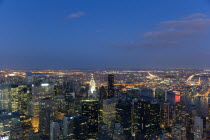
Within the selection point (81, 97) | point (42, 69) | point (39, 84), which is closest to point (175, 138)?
point (81, 97)

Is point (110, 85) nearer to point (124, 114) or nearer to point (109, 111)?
point (109, 111)

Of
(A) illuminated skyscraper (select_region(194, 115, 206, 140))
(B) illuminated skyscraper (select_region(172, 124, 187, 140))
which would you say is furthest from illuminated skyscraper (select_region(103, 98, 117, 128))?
(A) illuminated skyscraper (select_region(194, 115, 206, 140))

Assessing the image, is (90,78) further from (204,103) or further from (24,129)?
(204,103)

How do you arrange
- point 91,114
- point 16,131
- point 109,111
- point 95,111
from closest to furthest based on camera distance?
point 16,131
point 91,114
point 95,111
point 109,111

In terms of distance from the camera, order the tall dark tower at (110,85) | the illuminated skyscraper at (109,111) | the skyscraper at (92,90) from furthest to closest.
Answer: the tall dark tower at (110,85), the skyscraper at (92,90), the illuminated skyscraper at (109,111)

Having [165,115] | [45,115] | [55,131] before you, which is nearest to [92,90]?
[45,115]

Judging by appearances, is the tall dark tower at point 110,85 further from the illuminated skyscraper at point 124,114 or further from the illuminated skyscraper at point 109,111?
the illuminated skyscraper at point 124,114

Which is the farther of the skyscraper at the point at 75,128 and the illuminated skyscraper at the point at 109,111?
the illuminated skyscraper at the point at 109,111

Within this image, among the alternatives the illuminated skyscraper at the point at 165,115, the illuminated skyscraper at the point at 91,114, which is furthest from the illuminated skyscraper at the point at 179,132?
the illuminated skyscraper at the point at 91,114

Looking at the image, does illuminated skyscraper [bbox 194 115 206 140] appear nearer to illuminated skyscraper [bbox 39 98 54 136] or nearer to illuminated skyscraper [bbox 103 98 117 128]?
illuminated skyscraper [bbox 103 98 117 128]

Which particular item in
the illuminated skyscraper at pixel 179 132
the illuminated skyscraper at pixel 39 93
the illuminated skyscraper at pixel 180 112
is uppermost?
the illuminated skyscraper at pixel 39 93

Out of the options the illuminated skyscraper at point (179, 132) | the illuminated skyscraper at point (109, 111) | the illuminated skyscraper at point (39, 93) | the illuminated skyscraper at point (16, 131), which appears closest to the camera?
the illuminated skyscraper at point (16, 131)
